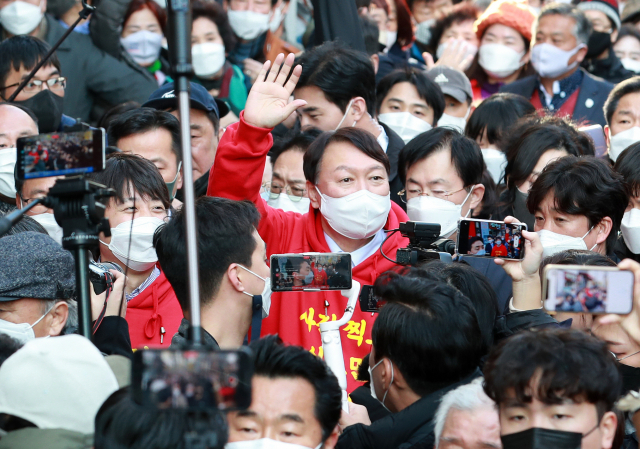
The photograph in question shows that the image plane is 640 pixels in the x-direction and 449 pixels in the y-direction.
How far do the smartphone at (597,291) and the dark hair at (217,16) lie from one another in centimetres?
526

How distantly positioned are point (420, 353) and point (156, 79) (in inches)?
195

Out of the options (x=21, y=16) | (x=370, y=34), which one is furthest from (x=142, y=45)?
(x=370, y=34)

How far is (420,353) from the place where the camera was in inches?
115

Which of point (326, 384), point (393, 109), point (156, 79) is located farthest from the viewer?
point (156, 79)

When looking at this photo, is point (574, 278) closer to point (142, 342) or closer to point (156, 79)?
point (142, 342)

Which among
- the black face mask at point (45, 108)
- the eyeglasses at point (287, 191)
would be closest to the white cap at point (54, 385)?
the eyeglasses at point (287, 191)

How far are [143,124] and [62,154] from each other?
2522mm

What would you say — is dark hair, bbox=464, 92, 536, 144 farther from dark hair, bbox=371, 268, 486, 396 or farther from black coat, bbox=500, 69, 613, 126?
dark hair, bbox=371, 268, 486, 396

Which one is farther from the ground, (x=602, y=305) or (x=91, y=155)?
(x=91, y=155)

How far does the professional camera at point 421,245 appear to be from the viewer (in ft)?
10.9

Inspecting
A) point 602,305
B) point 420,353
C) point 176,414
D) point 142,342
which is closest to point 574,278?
point 602,305

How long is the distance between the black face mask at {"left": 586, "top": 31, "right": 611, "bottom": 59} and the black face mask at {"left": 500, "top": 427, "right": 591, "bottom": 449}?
5.96 metres

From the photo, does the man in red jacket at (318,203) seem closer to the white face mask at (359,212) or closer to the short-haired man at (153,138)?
the white face mask at (359,212)

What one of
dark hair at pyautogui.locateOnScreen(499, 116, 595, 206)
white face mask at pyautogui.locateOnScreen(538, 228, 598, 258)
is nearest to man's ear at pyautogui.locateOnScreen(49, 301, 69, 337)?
white face mask at pyautogui.locateOnScreen(538, 228, 598, 258)
